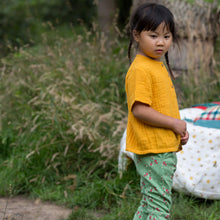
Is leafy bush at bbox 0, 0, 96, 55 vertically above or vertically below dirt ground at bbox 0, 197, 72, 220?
above

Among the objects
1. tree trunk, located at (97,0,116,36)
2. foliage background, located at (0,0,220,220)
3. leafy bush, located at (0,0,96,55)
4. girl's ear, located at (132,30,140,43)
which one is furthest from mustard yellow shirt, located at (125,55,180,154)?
leafy bush, located at (0,0,96,55)

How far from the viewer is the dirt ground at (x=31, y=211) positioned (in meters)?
2.87

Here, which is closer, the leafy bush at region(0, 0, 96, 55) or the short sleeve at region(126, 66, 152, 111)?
the short sleeve at region(126, 66, 152, 111)

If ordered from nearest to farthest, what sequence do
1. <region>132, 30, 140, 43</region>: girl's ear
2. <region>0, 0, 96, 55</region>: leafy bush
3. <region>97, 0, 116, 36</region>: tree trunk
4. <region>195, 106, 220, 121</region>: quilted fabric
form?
<region>132, 30, 140, 43</region>: girl's ear < <region>195, 106, 220, 121</region>: quilted fabric < <region>97, 0, 116, 36</region>: tree trunk < <region>0, 0, 96, 55</region>: leafy bush

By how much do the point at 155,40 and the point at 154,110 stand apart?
38cm

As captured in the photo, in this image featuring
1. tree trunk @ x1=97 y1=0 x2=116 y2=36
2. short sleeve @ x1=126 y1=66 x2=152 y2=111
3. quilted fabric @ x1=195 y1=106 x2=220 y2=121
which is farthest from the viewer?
tree trunk @ x1=97 y1=0 x2=116 y2=36

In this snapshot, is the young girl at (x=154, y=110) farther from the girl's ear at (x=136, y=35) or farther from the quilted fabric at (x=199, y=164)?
the quilted fabric at (x=199, y=164)

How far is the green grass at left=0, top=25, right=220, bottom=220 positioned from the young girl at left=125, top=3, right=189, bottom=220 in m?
0.85

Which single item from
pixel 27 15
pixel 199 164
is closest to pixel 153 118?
pixel 199 164

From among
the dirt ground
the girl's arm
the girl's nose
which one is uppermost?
the girl's nose

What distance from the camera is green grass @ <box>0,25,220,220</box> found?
10.2 feet

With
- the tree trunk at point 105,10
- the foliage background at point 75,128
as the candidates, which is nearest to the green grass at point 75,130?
the foliage background at point 75,128

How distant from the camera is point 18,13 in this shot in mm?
11305

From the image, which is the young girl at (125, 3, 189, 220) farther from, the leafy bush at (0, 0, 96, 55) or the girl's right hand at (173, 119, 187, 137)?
the leafy bush at (0, 0, 96, 55)
